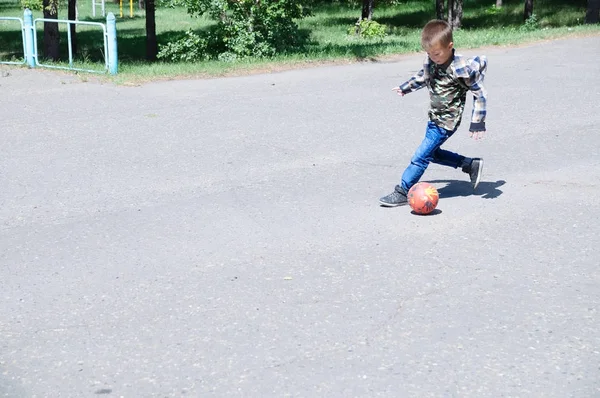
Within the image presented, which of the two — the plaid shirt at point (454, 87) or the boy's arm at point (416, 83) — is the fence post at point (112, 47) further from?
the plaid shirt at point (454, 87)

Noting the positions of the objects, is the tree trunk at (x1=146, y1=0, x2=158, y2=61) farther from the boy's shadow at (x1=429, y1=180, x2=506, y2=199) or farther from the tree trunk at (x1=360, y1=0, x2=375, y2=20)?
the boy's shadow at (x1=429, y1=180, x2=506, y2=199)

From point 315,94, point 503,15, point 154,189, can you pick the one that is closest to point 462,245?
point 154,189

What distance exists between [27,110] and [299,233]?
6.66 meters

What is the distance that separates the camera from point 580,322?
5098 millimetres

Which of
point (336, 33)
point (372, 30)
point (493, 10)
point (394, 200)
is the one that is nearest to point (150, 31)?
point (372, 30)

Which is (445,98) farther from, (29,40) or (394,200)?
(29,40)

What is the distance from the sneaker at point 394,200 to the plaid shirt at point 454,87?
0.73 meters

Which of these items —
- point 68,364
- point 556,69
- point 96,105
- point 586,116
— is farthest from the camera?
point 556,69

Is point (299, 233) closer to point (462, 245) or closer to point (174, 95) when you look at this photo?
point (462, 245)

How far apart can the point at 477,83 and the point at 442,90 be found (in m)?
0.31

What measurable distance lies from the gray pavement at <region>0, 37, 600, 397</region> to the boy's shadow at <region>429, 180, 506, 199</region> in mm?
36

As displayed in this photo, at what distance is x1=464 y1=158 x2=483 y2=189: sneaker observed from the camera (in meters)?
7.58

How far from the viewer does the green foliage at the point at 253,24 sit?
18062 mm

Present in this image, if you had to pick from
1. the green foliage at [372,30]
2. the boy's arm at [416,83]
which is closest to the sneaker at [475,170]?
the boy's arm at [416,83]
